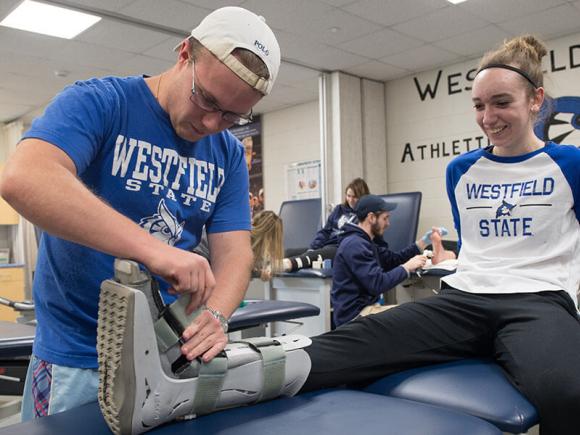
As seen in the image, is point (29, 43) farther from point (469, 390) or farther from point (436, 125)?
point (469, 390)

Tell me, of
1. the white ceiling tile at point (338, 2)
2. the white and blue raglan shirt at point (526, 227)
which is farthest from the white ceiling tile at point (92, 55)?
the white and blue raglan shirt at point (526, 227)

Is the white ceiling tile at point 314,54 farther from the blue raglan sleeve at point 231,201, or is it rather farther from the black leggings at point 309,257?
the blue raglan sleeve at point 231,201

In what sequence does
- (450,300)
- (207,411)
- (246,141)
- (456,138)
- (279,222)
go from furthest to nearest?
(246,141), (456,138), (279,222), (450,300), (207,411)

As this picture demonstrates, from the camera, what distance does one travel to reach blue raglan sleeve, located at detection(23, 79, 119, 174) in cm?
85

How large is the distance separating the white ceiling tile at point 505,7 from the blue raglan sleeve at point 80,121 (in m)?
3.82

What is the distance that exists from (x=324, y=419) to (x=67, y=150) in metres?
0.63

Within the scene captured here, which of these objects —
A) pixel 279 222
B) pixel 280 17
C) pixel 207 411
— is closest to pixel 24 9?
pixel 280 17

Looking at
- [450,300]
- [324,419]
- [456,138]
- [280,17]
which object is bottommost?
[324,419]

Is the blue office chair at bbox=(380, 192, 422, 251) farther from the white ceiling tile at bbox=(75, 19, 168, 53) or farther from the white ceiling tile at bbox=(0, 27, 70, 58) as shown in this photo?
the white ceiling tile at bbox=(0, 27, 70, 58)

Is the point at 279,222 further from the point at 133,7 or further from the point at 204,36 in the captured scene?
the point at 204,36

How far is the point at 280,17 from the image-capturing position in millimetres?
4199

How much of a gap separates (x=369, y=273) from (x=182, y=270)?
6.93 feet

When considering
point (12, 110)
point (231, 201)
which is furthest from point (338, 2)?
point (12, 110)

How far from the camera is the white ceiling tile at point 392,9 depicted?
4.01m
